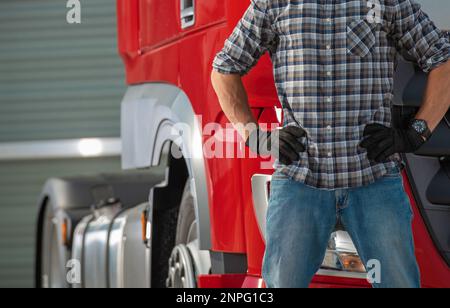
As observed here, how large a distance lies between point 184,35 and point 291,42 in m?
1.17

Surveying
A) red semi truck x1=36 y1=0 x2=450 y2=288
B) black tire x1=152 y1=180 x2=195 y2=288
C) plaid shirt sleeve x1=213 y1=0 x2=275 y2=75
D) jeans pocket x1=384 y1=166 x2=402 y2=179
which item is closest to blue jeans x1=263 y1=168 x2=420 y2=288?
jeans pocket x1=384 y1=166 x2=402 y2=179

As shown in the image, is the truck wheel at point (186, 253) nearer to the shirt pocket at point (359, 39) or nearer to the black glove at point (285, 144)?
the black glove at point (285, 144)

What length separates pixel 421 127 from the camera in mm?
3570

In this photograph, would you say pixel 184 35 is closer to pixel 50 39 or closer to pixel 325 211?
pixel 325 211

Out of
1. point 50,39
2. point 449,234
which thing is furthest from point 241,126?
point 50,39

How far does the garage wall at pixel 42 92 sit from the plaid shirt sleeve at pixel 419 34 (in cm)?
747

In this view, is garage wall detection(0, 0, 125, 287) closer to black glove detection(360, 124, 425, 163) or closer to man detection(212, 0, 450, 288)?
man detection(212, 0, 450, 288)

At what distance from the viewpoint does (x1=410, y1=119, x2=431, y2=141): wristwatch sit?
11.7ft

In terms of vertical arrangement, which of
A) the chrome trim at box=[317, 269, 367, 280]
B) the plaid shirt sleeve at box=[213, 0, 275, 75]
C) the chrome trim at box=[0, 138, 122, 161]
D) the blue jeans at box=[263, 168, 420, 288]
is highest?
the plaid shirt sleeve at box=[213, 0, 275, 75]

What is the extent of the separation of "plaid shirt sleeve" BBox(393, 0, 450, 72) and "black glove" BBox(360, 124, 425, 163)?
0.82 feet

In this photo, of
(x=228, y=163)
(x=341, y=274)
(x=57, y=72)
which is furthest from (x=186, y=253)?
(x=57, y=72)

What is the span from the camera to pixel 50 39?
10.9 m

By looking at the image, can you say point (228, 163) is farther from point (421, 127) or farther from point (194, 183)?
point (421, 127)
